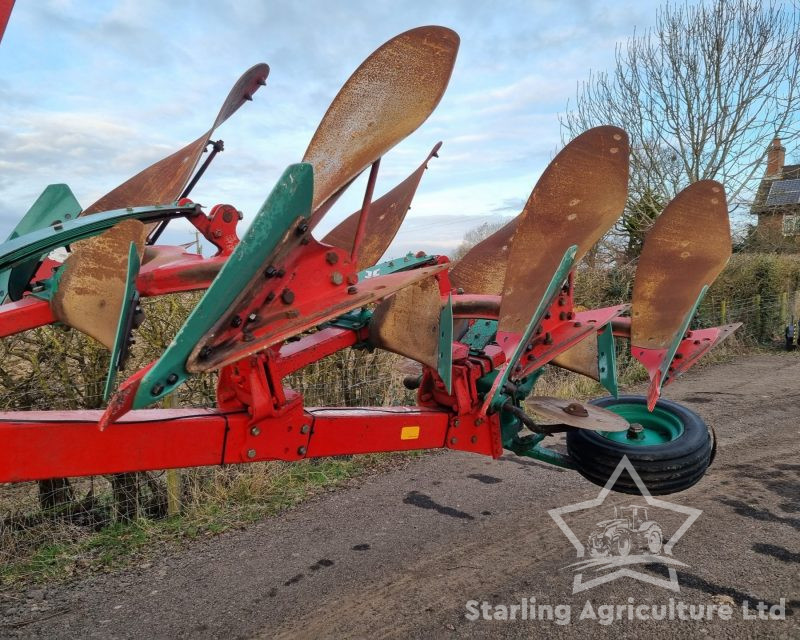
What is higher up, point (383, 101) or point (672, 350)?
point (383, 101)

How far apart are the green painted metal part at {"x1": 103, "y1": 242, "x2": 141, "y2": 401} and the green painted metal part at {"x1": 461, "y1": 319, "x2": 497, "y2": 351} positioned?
203cm

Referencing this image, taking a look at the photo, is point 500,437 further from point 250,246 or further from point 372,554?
point 250,246

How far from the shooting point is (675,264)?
3.45 m

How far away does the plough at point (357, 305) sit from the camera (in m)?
1.74

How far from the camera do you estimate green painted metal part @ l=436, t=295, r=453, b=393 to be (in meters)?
2.51

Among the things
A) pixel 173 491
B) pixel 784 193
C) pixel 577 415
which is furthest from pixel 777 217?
pixel 173 491

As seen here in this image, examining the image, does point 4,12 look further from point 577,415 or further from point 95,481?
point 95,481

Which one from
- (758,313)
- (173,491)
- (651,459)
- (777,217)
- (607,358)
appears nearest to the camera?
(651,459)

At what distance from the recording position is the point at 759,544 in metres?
3.63

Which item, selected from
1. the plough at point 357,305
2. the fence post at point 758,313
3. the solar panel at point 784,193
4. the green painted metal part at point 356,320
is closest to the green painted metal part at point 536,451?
the plough at point 357,305

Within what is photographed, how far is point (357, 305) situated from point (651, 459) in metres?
1.75

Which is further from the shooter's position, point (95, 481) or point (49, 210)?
point (95, 481)

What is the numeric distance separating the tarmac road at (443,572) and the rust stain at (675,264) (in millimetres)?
1319

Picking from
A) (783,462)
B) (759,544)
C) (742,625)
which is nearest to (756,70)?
(783,462)
